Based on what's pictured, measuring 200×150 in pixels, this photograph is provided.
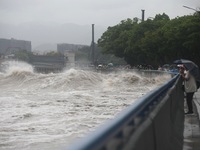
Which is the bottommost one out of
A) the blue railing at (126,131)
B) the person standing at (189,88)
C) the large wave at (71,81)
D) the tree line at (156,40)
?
the large wave at (71,81)

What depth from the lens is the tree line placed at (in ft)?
164

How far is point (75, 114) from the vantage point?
1611cm

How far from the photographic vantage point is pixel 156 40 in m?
61.8

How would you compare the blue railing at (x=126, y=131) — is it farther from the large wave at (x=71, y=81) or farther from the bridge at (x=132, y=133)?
the large wave at (x=71, y=81)

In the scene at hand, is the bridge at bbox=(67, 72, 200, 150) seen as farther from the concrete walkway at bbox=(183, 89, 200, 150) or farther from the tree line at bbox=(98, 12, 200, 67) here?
the tree line at bbox=(98, 12, 200, 67)

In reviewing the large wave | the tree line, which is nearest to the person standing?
the large wave

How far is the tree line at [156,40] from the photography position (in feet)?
164

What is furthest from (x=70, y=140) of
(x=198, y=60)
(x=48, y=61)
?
(x=48, y=61)

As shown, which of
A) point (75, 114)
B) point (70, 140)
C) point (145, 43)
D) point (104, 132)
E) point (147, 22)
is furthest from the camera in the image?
point (147, 22)

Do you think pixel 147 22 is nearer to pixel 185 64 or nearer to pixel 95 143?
pixel 185 64

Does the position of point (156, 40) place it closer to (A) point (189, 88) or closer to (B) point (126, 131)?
(A) point (189, 88)

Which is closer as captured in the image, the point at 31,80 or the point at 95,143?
the point at 95,143

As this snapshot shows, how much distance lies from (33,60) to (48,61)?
651 cm

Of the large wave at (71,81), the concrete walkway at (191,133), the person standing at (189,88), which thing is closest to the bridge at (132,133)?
the concrete walkway at (191,133)
